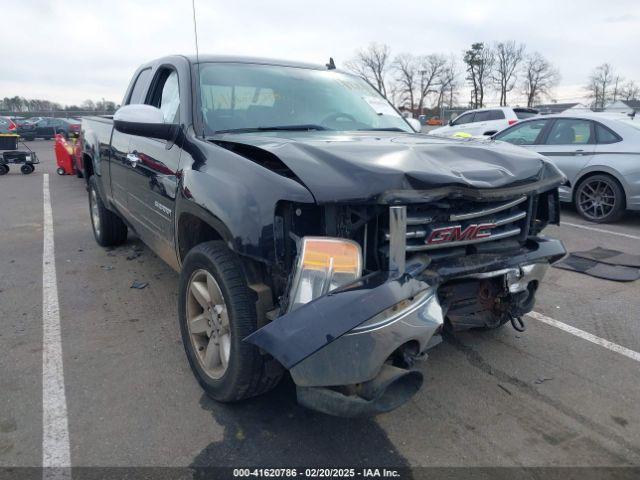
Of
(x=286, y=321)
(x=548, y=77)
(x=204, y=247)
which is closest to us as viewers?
(x=286, y=321)

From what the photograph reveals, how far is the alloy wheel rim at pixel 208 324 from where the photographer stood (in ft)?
8.79

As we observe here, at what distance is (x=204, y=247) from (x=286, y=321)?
903 millimetres

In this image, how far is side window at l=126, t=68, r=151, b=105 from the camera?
436 centimetres

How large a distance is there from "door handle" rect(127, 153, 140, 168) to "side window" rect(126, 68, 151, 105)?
585 millimetres

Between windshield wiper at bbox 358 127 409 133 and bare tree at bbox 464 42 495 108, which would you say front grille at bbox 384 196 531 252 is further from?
bare tree at bbox 464 42 495 108

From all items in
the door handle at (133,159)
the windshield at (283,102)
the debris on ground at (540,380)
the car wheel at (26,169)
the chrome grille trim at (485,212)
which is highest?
the windshield at (283,102)

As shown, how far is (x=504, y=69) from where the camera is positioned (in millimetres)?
66438

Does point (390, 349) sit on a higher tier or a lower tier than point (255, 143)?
lower

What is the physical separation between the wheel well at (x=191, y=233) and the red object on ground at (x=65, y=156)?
11394mm

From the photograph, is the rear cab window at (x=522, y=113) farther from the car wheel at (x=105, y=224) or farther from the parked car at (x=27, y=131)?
the parked car at (x=27, y=131)

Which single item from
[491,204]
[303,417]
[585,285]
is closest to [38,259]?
[303,417]

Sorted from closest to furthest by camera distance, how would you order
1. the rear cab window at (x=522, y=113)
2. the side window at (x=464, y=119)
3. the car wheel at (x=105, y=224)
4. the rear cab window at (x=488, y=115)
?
the car wheel at (x=105, y=224)
the rear cab window at (x=488, y=115)
the rear cab window at (x=522, y=113)
the side window at (x=464, y=119)

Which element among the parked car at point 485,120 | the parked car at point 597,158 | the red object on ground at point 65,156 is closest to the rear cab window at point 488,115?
the parked car at point 485,120

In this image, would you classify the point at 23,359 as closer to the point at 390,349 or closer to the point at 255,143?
the point at 255,143
